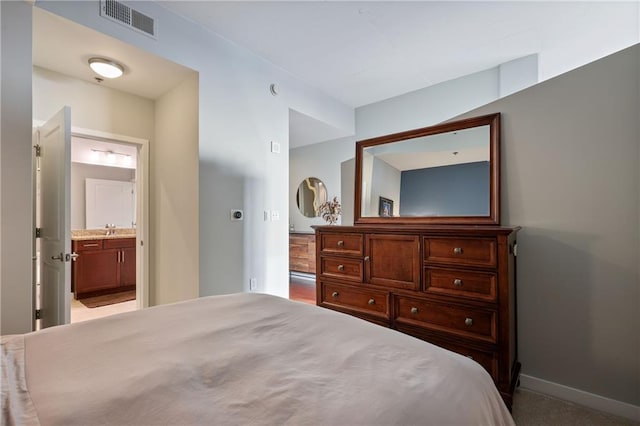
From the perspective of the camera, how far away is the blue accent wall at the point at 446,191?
7.41 feet

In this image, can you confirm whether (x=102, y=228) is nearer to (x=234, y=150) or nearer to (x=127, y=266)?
(x=127, y=266)

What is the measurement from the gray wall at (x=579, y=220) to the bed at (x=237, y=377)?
4.97ft

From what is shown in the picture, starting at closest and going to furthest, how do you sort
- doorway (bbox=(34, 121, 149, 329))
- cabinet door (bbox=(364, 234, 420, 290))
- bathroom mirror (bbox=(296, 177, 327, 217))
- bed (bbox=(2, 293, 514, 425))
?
bed (bbox=(2, 293, 514, 425)) → cabinet door (bbox=(364, 234, 420, 290)) → doorway (bbox=(34, 121, 149, 329)) → bathroom mirror (bbox=(296, 177, 327, 217))

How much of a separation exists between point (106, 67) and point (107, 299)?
3348 millimetres

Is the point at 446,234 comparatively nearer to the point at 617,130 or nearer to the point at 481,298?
the point at 481,298

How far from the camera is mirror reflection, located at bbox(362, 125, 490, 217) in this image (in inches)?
89.9

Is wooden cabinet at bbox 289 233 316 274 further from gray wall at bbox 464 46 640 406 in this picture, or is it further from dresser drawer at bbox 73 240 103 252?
gray wall at bbox 464 46 640 406

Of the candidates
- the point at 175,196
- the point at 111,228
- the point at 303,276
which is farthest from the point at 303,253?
the point at 111,228

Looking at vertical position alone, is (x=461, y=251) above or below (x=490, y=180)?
below

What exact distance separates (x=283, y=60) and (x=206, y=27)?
0.85m

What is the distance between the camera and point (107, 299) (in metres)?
4.32

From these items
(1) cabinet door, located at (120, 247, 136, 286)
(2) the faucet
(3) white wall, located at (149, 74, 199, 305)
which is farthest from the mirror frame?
(2) the faucet

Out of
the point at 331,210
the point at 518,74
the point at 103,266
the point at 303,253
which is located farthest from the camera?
the point at 303,253

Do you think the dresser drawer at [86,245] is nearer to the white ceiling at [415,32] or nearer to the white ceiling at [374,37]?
the white ceiling at [374,37]
